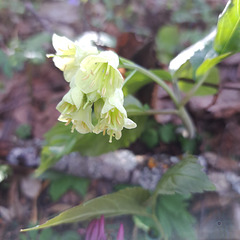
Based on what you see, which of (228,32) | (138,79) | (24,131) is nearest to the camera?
(228,32)

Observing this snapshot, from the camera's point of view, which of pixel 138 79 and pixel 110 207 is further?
pixel 138 79

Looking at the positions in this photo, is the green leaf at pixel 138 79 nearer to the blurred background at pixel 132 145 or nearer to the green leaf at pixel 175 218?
the blurred background at pixel 132 145

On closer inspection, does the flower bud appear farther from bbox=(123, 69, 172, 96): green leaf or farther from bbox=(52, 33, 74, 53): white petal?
bbox=(123, 69, 172, 96): green leaf

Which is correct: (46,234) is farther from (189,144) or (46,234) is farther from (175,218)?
(189,144)

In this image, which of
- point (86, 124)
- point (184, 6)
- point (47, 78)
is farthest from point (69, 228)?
point (184, 6)

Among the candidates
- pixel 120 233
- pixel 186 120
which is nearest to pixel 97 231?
pixel 120 233

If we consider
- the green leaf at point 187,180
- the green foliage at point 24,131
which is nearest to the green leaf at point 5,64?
the green foliage at point 24,131
